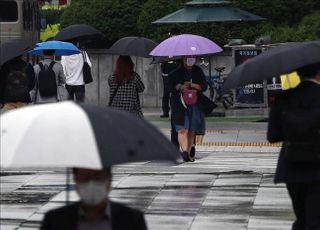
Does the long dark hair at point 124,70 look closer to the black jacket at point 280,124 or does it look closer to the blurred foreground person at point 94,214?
the black jacket at point 280,124

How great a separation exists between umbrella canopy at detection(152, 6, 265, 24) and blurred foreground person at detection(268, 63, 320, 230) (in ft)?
53.1

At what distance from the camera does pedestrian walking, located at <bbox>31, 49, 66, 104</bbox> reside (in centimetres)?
1581

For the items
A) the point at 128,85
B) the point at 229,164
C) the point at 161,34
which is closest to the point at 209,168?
the point at 229,164

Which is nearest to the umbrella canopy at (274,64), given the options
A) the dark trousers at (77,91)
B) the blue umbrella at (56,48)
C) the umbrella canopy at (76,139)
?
the umbrella canopy at (76,139)

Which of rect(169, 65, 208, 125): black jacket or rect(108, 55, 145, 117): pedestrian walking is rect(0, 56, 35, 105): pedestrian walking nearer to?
rect(108, 55, 145, 117): pedestrian walking

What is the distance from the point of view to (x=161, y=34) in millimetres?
27609

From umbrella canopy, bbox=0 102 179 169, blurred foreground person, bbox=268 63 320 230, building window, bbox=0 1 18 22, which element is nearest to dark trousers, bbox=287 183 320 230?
blurred foreground person, bbox=268 63 320 230

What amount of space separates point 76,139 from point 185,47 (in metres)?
10.5

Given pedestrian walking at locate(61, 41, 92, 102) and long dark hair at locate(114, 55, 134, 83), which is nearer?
long dark hair at locate(114, 55, 134, 83)

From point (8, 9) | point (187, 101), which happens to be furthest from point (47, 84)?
point (8, 9)

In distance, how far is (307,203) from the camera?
25.6ft

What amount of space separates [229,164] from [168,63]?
877 centimetres

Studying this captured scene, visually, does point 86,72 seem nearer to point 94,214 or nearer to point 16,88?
point 16,88

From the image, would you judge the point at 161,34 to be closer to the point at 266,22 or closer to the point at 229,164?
the point at 266,22
